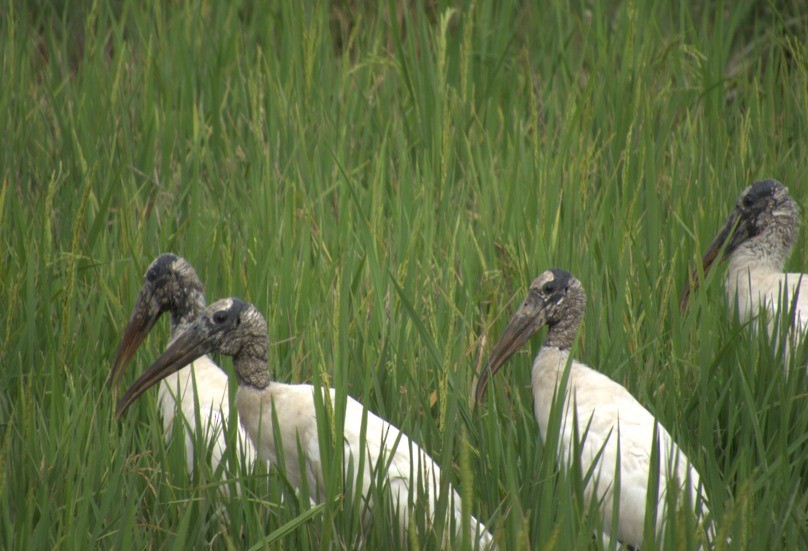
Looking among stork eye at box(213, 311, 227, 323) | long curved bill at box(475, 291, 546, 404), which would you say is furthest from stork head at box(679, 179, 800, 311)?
stork eye at box(213, 311, 227, 323)

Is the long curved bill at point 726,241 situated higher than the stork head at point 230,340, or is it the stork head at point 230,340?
the long curved bill at point 726,241

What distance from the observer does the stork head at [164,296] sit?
3.49 metres

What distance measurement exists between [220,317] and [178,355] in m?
0.17

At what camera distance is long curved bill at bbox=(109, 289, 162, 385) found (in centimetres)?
333

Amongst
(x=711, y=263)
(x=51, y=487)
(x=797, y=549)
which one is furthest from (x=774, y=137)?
(x=51, y=487)

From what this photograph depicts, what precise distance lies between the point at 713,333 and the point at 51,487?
6.45 feet

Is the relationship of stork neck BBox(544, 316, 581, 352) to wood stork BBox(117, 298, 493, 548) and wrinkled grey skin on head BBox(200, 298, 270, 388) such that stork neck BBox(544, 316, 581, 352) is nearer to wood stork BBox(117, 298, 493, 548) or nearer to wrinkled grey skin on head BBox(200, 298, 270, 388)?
wood stork BBox(117, 298, 493, 548)

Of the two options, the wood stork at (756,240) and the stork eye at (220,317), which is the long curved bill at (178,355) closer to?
the stork eye at (220,317)

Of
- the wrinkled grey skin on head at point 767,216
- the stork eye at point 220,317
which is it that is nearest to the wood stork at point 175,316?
the stork eye at point 220,317

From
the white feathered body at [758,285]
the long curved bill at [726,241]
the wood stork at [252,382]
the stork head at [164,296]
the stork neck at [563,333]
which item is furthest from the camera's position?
the long curved bill at [726,241]

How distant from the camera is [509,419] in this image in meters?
3.02

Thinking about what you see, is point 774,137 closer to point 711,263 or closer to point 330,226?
point 711,263

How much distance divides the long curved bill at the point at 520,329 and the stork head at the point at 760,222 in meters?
0.88

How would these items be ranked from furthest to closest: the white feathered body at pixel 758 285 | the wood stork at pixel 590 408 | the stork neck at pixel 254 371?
the white feathered body at pixel 758 285, the stork neck at pixel 254 371, the wood stork at pixel 590 408
